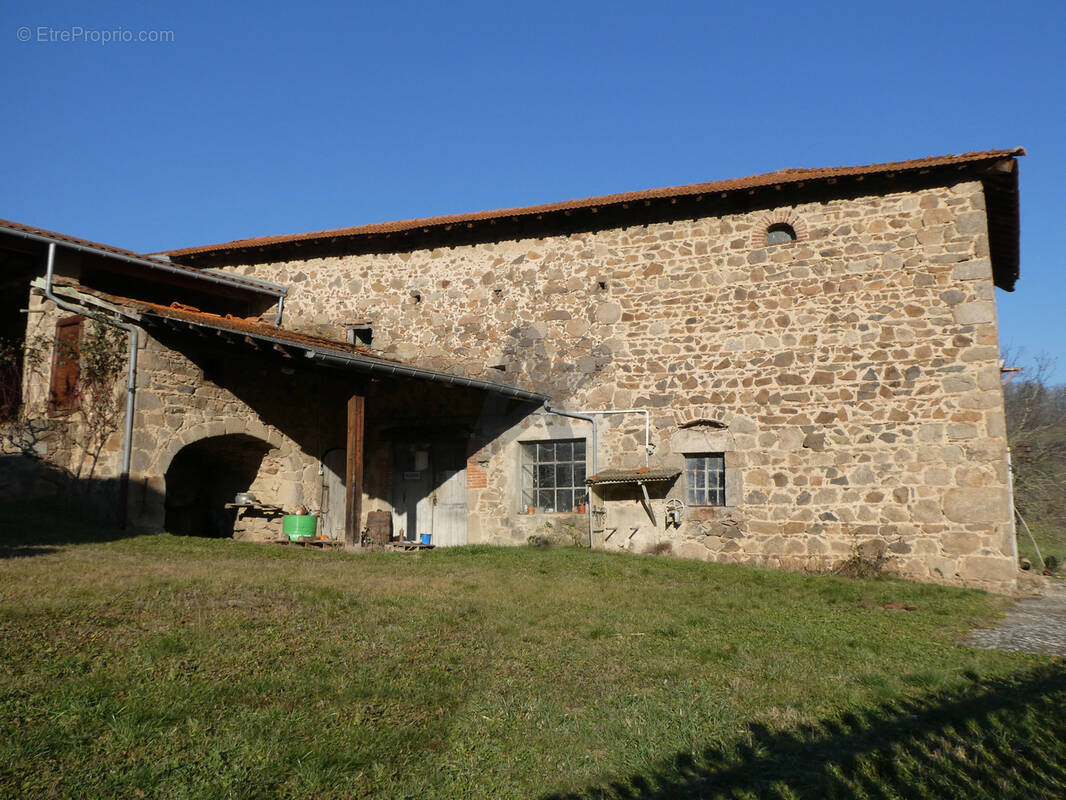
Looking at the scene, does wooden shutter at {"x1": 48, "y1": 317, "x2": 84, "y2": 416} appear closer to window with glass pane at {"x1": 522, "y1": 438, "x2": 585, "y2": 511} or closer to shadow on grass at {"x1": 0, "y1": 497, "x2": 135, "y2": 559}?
shadow on grass at {"x1": 0, "y1": 497, "x2": 135, "y2": 559}

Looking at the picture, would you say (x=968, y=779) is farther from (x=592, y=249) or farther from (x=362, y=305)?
(x=362, y=305)

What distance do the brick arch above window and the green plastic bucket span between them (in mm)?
7382

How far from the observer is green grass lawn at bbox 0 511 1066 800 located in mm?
3328

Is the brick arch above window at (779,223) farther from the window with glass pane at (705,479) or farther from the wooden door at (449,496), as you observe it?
the wooden door at (449,496)

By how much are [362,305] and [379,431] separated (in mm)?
2078

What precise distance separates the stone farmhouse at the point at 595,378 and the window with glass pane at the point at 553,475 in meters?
0.04

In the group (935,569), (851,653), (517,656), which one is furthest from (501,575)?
(935,569)

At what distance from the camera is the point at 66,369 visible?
419 inches

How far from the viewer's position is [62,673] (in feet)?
13.0

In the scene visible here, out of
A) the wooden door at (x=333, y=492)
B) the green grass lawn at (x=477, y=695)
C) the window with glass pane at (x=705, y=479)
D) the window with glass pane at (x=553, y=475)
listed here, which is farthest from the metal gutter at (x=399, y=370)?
the green grass lawn at (x=477, y=695)

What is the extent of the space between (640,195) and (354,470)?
5.47m

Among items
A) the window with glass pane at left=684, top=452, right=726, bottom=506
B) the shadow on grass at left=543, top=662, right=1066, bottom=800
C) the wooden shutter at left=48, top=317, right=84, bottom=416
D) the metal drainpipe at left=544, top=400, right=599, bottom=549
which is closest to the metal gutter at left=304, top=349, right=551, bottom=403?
the metal drainpipe at left=544, top=400, right=599, bottom=549

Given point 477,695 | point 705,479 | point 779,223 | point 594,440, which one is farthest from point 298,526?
point 779,223

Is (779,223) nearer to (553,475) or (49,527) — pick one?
(553,475)
